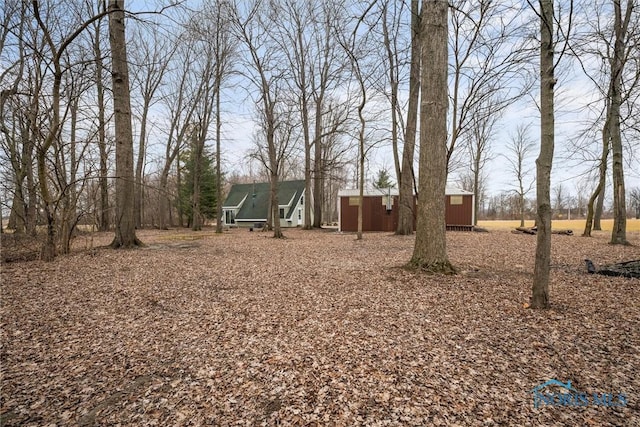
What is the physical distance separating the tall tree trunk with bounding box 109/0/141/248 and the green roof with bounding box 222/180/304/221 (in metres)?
17.6

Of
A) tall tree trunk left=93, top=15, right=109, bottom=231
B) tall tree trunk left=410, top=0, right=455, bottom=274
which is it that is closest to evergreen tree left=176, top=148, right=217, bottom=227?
tall tree trunk left=93, top=15, right=109, bottom=231

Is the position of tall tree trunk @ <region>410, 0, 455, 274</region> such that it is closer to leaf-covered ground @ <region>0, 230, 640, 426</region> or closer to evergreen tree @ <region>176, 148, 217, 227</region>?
leaf-covered ground @ <region>0, 230, 640, 426</region>

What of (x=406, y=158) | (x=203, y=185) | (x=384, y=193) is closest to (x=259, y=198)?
(x=203, y=185)

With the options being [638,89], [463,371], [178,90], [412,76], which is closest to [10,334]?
[463,371]

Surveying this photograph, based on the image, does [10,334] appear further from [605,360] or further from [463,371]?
[605,360]

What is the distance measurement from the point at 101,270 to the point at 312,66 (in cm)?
1617

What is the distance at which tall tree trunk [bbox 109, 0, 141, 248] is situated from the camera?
768 cm

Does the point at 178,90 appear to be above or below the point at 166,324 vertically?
above

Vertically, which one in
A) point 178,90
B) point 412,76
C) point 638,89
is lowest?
point 638,89

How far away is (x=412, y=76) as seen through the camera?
1226 centimetres

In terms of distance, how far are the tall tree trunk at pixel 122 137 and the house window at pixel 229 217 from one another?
19803 mm

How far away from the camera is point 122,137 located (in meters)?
7.87

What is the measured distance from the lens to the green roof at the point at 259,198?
26.4 meters

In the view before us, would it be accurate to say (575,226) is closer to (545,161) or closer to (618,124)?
(618,124)
